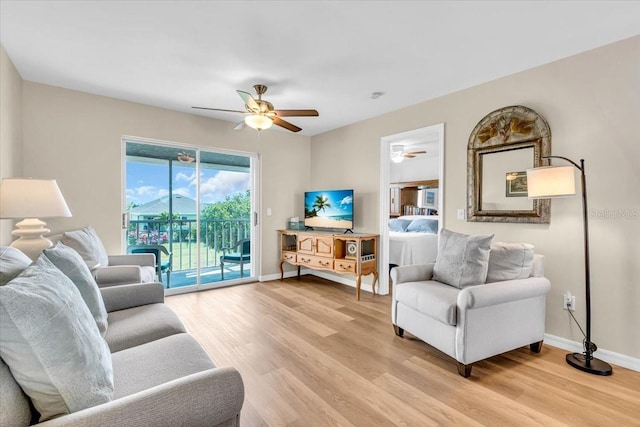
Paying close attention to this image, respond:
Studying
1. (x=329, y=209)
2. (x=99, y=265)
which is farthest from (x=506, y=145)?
(x=99, y=265)

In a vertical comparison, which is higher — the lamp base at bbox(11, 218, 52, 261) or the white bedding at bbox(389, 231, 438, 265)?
the lamp base at bbox(11, 218, 52, 261)

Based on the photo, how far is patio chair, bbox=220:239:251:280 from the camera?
4.67 m

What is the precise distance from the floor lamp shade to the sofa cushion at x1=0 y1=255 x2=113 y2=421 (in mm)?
1517

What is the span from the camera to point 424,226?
5.76 m

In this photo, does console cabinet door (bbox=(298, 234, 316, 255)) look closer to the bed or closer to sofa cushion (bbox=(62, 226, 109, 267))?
the bed

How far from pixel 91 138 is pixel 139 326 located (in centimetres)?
286

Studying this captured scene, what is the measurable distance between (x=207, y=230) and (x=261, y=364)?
2687 millimetres

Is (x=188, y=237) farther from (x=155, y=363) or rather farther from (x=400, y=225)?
(x=400, y=225)

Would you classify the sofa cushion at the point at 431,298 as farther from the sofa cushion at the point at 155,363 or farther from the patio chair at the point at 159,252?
the patio chair at the point at 159,252

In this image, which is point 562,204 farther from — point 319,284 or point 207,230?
point 207,230

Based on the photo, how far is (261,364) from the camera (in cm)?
229

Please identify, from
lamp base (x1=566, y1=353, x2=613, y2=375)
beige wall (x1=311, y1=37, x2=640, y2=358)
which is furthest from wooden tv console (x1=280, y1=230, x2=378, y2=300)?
lamp base (x1=566, y1=353, x2=613, y2=375)

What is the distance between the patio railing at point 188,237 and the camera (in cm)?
406

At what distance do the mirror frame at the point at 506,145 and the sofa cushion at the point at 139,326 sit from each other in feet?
9.59
